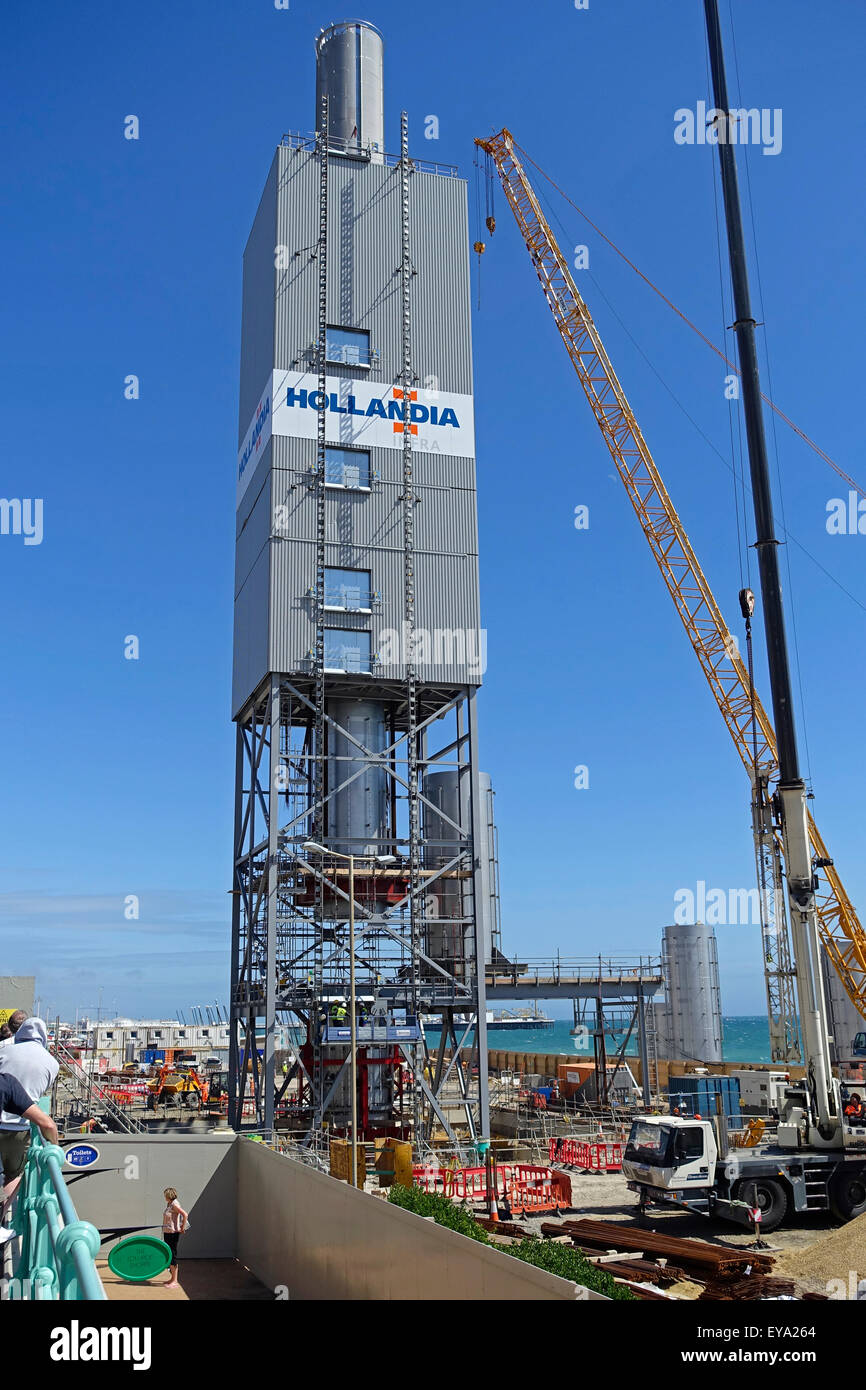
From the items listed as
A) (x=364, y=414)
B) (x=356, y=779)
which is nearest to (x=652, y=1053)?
(x=356, y=779)

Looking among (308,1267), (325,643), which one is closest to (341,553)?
(325,643)

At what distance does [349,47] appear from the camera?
173 ft

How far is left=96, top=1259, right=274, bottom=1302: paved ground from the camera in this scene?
24473 millimetres

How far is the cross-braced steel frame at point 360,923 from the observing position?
4338 cm

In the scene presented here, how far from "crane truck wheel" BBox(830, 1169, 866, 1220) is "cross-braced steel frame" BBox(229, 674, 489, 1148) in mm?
14979

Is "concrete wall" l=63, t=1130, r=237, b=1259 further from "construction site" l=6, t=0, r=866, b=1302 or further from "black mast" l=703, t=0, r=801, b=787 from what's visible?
"black mast" l=703, t=0, r=801, b=787

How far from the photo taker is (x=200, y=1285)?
26266mm

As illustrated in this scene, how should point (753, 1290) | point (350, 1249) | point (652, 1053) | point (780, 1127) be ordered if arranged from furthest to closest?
point (652, 1053), point (780, 1127), point (753, 1290), point (350, 1249)

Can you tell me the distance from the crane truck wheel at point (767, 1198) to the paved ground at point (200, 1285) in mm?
12764

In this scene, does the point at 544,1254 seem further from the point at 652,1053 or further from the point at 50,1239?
the point at 652,1053

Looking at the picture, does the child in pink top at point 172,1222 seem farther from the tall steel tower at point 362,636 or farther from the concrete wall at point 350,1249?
the tall steel tower at point 362,636

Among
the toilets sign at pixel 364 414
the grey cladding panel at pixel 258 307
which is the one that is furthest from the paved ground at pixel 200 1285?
the grey cladding panel at pixel 258 307

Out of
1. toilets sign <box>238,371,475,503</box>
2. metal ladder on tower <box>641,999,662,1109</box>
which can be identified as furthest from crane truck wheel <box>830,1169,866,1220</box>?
metal ladder on tower <box>641,999,662,1109</box>

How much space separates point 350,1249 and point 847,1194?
57.1 ft
